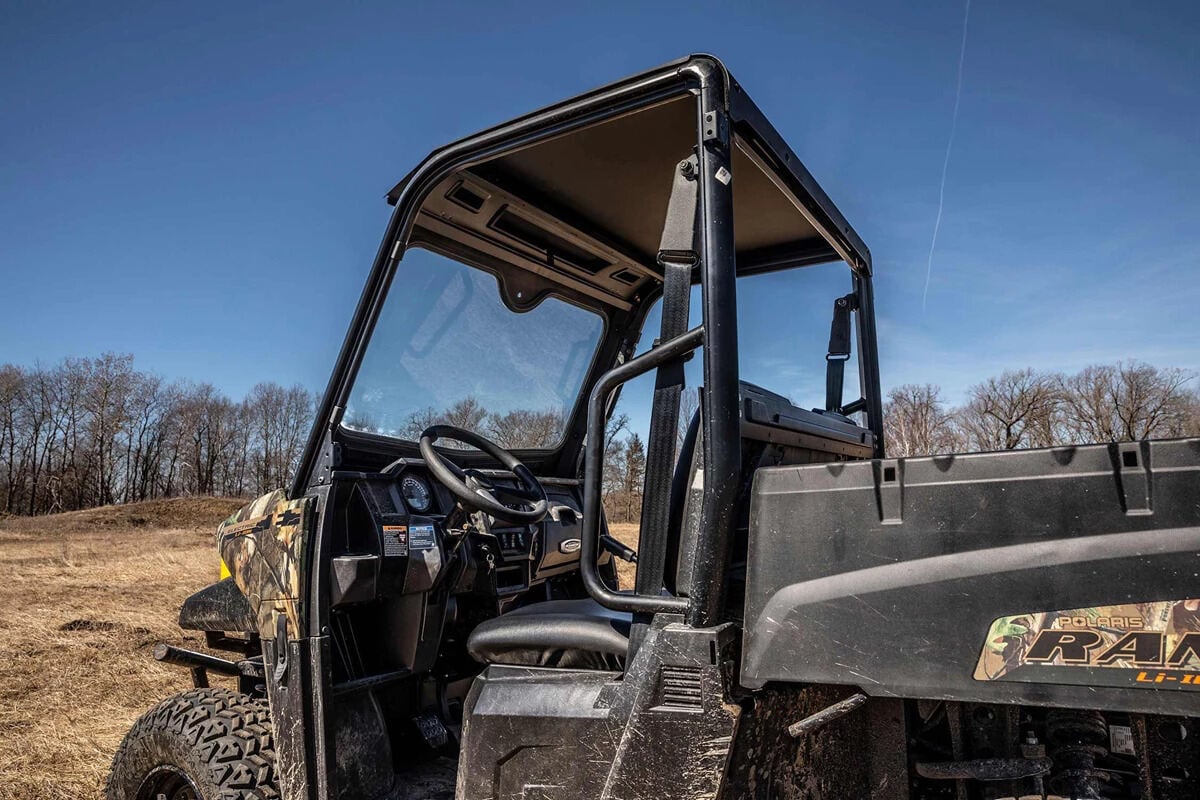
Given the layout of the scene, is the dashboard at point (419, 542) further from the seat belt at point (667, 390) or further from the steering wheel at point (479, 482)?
the seat belt at point (667, 390)

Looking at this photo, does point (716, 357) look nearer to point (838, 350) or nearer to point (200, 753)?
point (838, 350)

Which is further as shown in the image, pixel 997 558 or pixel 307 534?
pixel 307 534

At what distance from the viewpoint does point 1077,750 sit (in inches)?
64.1

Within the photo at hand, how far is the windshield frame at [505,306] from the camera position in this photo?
2578 mm

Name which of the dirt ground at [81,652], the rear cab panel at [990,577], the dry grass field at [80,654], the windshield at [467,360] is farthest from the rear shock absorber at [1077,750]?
the dry grass field at [80,654]

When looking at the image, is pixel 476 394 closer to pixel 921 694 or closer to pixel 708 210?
pixel 708 210

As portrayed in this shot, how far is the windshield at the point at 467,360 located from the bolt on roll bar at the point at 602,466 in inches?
44.0

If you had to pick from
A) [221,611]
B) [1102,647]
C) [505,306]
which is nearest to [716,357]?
[1102,647]

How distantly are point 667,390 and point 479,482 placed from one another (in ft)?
3.69

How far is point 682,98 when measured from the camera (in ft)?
6.15

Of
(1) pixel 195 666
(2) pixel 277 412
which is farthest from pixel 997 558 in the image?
(2) pixel 277 412

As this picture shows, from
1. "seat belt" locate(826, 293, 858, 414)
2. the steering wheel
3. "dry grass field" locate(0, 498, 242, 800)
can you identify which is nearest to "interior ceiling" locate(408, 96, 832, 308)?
"seat belt" locate(826, 293, 858, 414)

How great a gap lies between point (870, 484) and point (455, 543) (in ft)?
5.54

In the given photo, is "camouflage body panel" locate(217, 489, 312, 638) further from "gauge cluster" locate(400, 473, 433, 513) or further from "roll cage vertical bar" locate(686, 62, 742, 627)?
"roll cage vertical bar" locate(686, 62, 742, 627)
